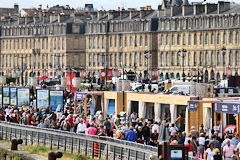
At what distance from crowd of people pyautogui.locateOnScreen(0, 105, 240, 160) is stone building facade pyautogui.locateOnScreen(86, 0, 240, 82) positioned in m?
62.8

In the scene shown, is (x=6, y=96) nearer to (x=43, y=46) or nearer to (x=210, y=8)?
(x=210, y=8)

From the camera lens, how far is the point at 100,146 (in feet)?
118

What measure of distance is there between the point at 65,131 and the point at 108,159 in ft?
15.4

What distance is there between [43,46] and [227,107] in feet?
399

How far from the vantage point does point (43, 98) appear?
54.1m

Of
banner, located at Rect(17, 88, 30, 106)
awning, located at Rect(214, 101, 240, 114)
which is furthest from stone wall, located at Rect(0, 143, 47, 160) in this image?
banner, located at Rect(17, 88, 30, 106)

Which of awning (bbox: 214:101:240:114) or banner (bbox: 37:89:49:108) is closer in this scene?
awning (bbox: 214:101:240:114)

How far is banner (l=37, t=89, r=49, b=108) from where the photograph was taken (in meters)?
53.9

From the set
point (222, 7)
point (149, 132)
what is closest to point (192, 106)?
point (149, 132)

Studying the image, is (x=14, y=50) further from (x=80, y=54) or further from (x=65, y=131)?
(x=65, y=131)

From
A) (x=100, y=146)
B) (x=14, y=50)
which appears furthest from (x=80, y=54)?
(x=100, y=146)

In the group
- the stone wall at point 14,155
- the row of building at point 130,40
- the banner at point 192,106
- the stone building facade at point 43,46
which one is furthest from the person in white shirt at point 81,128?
the stone building facade at point 43,46

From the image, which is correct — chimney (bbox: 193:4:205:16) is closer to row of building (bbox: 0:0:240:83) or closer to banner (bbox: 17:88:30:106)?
row of building (bbox: 0:0:240:83)

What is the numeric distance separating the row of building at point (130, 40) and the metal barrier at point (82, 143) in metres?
56.2
